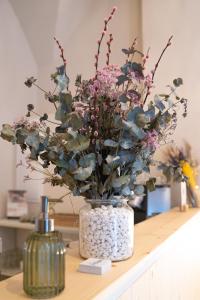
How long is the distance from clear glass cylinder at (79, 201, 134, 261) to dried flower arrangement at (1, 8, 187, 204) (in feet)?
0.15

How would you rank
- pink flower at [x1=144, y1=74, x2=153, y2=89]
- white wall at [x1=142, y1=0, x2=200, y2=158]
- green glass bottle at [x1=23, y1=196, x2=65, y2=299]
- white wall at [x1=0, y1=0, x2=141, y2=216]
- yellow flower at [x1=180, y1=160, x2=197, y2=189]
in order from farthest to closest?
white wall at [x1=0, y1=0, x2=141, y2=216]
white wall at [x1=142, y1=0, x2=200, y2=158]
yellow flower at [x1=180, y1=160, x2=197, y2=189]
pink flower at [x1=144, y1=74, x2=153, y2=89]
green glass bottle at [x1=23, y1=196, x2=65, y2=299]

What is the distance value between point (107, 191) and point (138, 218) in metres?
1.42

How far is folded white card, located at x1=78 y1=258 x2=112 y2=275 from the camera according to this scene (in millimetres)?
870

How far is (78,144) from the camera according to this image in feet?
2.89

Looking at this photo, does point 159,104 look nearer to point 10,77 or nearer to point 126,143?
point 126,143

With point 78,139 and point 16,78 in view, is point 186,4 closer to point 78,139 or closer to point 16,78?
point 16,78

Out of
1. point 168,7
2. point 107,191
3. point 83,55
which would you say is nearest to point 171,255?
point 107,191

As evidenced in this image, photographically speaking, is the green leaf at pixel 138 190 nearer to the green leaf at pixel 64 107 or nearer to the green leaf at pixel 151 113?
the green leaf at pixel 151 113

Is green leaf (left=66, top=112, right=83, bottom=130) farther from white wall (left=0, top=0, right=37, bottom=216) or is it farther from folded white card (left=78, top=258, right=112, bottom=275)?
white wall (left=0, top=0, right=37, bottom=216)

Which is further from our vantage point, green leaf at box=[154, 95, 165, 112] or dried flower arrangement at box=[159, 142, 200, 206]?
dried flower arrangement at box=[159, 142, 200, 206]

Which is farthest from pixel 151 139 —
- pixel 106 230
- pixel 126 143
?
pixel 106 230

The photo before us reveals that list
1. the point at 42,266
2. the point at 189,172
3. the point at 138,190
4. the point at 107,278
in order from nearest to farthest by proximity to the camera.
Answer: the point at 42,266 < the point at 107,278 < the point at 138,190 < the point at 189,172

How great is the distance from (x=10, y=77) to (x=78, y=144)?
2.73m

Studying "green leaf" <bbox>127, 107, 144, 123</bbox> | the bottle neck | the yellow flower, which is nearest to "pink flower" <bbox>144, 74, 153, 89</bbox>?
"green leaf" <bbox>127, 107, 144, 123</bbox>
